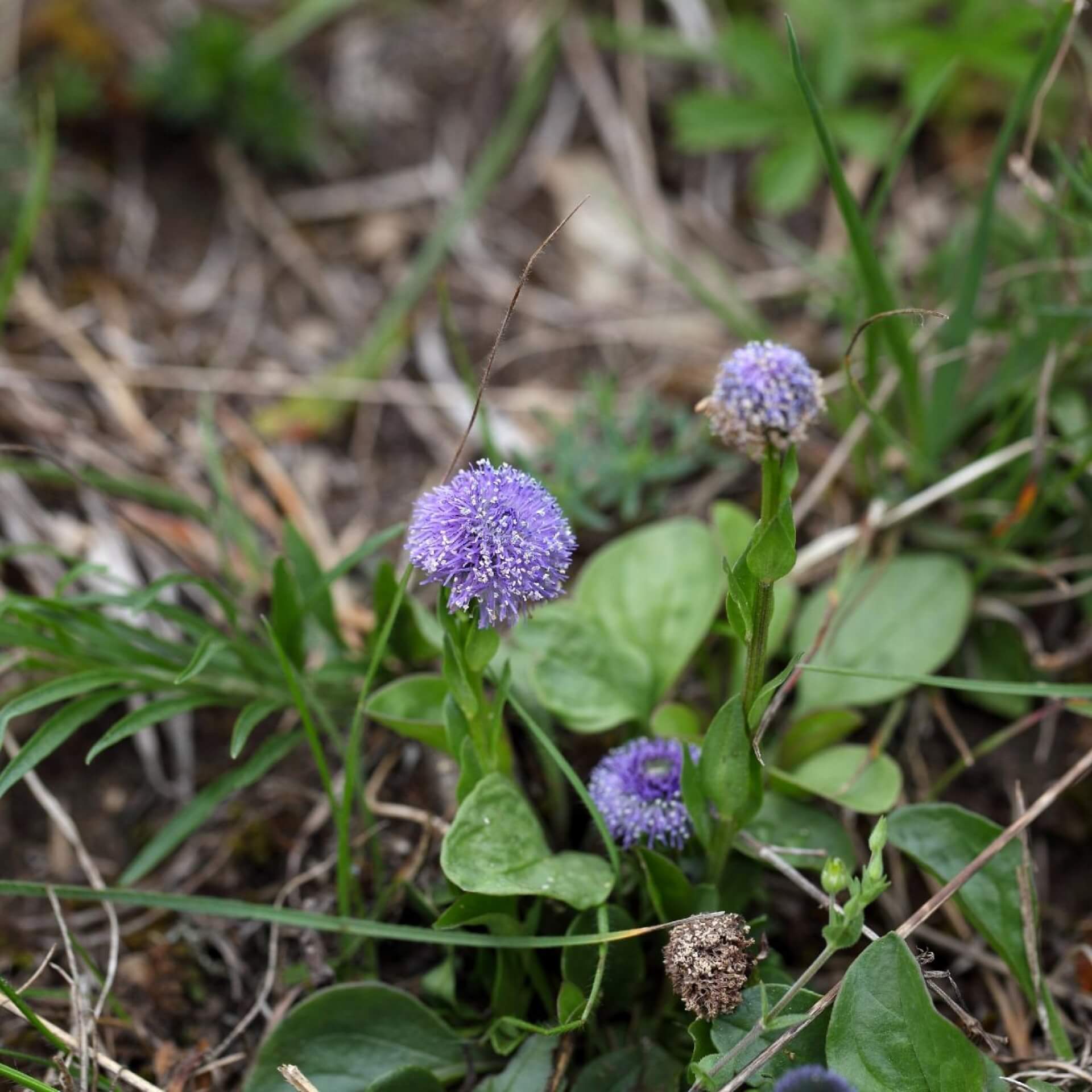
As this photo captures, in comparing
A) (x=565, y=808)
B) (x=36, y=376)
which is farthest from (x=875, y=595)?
(x=36, y=376)

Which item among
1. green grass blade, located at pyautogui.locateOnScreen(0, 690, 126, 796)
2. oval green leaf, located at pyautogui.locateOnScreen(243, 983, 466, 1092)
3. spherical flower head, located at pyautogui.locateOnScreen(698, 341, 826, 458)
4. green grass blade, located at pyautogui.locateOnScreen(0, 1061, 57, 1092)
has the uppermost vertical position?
spherical flower head, located at pyautogui.locateOnScreen(698, 341, 826, 458)

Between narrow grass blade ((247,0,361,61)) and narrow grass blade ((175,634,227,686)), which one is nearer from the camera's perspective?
narrow grass blade ((175,634,227,686))

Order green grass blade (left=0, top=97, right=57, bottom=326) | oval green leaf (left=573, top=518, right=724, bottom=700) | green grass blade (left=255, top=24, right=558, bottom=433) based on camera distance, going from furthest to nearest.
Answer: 1. green grass blade (left=255, top=24, right=558, bottom=433)
2. green grass blade (left=0, top=97, right=57, bottom=326)
3. oval green leaf (left=573, top=518, right=724, bottom=700)

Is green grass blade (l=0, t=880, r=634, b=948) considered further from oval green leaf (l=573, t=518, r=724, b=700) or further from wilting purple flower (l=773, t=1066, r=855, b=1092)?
oval green leaf (l=573, t=518, r=724, b=700)

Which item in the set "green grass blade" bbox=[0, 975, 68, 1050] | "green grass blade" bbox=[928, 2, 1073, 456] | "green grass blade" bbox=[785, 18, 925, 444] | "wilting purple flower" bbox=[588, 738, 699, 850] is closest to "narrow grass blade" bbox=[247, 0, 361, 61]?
"green grass blade" bbox=[785, 18, 925, 444]

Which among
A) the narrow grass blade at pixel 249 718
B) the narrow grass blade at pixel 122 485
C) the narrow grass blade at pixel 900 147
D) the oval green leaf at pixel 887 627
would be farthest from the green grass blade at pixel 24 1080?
the narrow grass blade at pixel 900 147

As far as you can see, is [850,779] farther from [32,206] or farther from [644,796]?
[32,206]

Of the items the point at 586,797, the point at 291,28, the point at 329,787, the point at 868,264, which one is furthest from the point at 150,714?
the point at 291,28

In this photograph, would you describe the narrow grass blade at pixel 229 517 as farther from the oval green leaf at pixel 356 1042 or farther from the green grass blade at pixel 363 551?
the oval green leaf at pixel 356 1042
